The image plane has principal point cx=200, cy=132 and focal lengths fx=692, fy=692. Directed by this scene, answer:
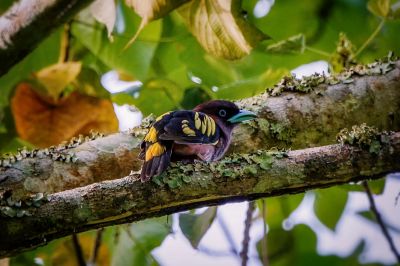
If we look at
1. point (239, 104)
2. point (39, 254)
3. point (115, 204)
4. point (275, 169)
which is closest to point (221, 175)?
point (275, 169)

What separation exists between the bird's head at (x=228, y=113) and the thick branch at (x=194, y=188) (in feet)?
2.06

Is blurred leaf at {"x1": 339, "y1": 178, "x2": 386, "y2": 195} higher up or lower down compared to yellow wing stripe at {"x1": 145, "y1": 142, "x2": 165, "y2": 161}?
higher up

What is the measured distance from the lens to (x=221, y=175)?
2.15 meters

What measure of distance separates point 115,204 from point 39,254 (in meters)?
1.74

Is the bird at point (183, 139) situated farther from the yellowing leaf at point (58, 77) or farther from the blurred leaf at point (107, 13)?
the yellowing leaf at point (58, 77)

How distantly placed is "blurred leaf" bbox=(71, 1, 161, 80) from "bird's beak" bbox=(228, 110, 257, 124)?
753 mm

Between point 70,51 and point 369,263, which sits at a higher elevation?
point 70,51

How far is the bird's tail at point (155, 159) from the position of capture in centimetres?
216

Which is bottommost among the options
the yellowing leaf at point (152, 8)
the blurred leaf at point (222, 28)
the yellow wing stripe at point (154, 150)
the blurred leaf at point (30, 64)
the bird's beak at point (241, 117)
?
the yellow wing stripe at point (154, 150)

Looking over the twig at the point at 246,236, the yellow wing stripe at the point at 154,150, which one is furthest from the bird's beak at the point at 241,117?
the yellow wing stripe at the point at 154,150

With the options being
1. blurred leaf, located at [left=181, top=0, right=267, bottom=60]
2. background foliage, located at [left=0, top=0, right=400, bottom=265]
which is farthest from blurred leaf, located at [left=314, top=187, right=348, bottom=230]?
blurred leaf, located at [left=181, top=0, right=267, bottom=60]

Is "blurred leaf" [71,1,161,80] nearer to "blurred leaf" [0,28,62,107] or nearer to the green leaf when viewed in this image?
"blurred leaf" [0,28,62,107]

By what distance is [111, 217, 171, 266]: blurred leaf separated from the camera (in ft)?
10.1

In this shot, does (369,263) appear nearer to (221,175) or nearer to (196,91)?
(196,91)
